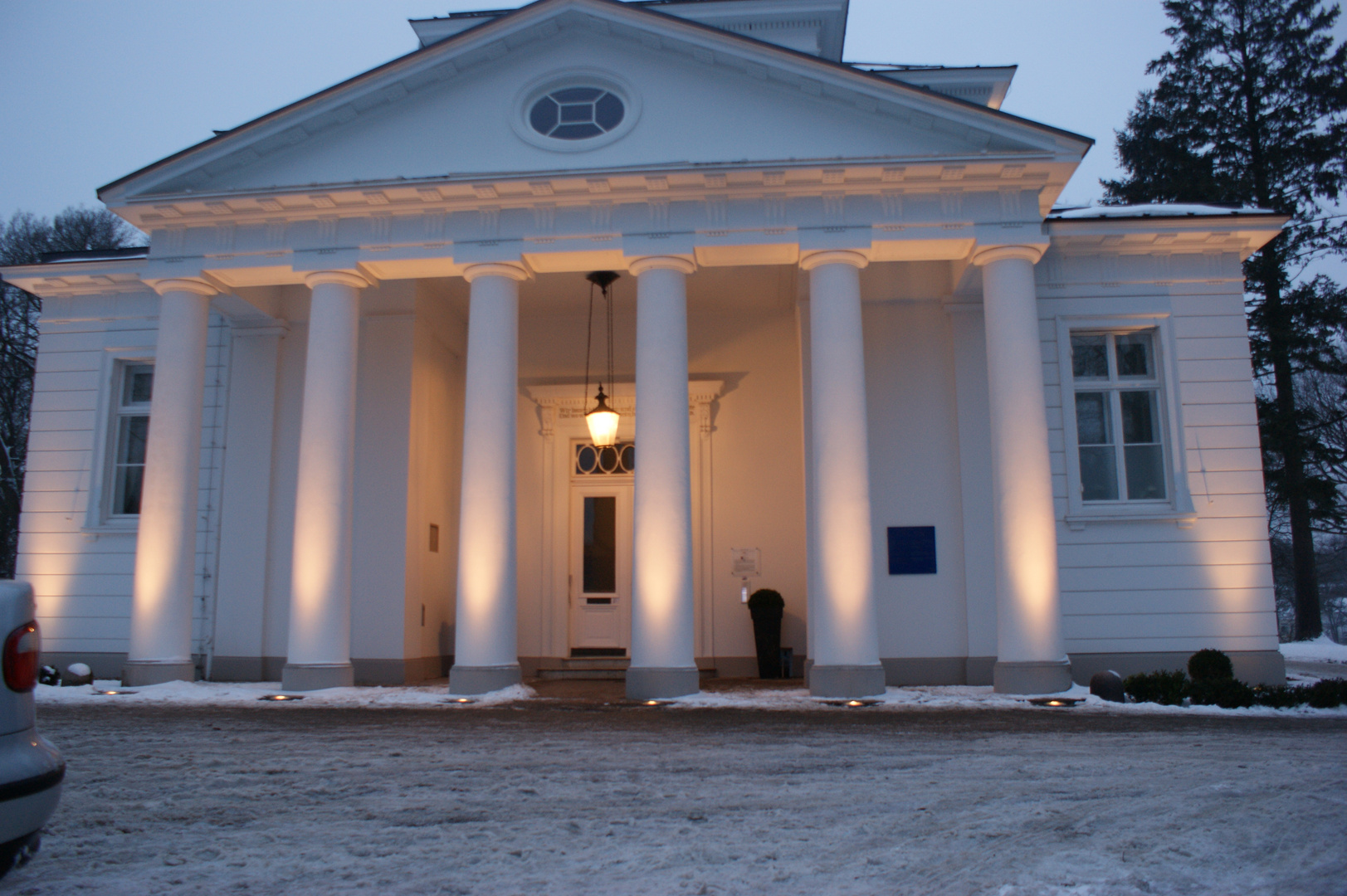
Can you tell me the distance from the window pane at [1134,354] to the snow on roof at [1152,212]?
1.54 m

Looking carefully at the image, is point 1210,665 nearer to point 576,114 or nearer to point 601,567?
point 601,567

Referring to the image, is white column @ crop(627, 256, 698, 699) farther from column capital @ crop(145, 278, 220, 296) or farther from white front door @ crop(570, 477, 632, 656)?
column capital @ crop(145, 278, 220, 296)

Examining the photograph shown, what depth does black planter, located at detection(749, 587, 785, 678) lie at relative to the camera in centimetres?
1361

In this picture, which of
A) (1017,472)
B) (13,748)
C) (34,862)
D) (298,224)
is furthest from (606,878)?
(298,224)

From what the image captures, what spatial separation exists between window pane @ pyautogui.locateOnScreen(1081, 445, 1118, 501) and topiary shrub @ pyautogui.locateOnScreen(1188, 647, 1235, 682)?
7.92 ft

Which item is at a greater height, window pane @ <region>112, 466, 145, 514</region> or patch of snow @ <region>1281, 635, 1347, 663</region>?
window pane @ <region>112, 466, 145, 514</region>

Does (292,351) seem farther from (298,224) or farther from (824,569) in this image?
(824,569)

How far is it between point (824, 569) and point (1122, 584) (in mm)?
4239

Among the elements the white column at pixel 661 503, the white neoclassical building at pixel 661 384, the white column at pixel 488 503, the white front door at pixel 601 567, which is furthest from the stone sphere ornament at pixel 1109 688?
the white front door at pixel 601 567

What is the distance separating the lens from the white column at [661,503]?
34.2 ft

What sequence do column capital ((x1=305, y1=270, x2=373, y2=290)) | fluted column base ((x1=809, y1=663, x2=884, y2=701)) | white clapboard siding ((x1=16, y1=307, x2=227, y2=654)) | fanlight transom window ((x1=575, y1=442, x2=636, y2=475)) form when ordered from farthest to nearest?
1. fanlight transom window ((x1=575, y1=442, x2=636, y2=475))
2. white clapboard siding ((x1=16, y1=307, x2=227, y2=654))
3. column capital ((x1=305, y1=270, x2=373, y2=290))
4. fluted column base ((x1=809, y1=663, x2=884, y2=701))

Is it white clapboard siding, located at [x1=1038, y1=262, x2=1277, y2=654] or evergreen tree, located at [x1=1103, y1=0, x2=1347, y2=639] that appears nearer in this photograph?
white clapboard siding, located at [x1=1038, y1=262, x2=1277, y2=654]

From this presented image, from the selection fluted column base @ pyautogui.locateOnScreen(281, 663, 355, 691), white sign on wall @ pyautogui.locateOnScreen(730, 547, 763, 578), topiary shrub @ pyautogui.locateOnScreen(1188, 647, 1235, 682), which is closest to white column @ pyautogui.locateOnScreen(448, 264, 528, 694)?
fluted column base @ pyautogui.locateOnScreen(281, 663, 355, 691)

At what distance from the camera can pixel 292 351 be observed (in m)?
13.9
